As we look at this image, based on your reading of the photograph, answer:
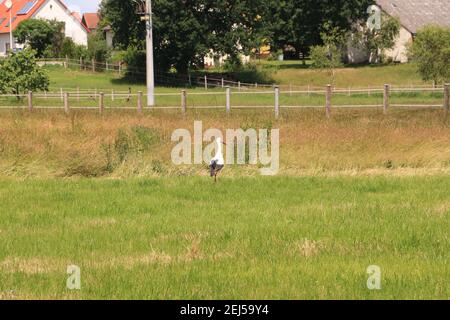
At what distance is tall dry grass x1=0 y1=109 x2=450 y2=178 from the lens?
17156mm

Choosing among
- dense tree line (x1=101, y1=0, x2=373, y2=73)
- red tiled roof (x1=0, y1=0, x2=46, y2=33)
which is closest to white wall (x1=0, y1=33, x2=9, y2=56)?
red tiled roof (x1=0, y1=0, x2=46, y2=33)

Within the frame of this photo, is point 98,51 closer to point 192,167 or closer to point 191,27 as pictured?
point 191,27

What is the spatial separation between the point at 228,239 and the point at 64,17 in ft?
319

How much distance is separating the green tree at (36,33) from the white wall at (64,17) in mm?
7170

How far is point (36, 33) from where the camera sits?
88.7m

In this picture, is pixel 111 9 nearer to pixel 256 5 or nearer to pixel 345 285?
pixel 256 5

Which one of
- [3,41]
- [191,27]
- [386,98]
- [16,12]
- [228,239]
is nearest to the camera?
[228,239]

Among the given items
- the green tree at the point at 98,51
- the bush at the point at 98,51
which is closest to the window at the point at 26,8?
the green tree at the point at 98,51

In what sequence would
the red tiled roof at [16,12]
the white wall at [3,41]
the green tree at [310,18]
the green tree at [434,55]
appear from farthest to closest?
the white wall at [3,41] → the red tiled roof at [16,12] → the green tree at [310,18] → the green tree at [434,55]

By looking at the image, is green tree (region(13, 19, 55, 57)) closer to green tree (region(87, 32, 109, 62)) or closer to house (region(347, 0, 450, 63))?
green tree (region(87, 32, 109, 62))
